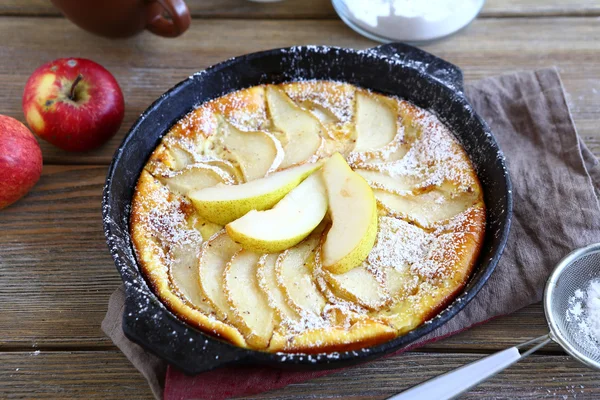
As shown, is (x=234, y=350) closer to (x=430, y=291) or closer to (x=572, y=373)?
(x=430, y=291)

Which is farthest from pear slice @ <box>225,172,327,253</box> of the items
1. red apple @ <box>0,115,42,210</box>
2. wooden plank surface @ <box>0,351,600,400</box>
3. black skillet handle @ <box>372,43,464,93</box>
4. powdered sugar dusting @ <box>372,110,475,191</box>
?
red apple @ <box>0,115,42,210</box>

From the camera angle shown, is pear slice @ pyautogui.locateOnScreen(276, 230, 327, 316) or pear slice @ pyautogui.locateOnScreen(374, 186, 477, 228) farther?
pear slice @ pyautogui.locateOnScreen(374, 186, 477, 228)

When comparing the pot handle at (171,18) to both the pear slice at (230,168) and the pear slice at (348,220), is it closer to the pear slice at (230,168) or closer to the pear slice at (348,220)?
the pear slice at (230,168)

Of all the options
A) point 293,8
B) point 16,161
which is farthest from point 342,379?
point 293,8

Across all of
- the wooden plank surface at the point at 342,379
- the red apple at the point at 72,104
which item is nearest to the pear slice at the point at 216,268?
the wooden plank surface at the point at 342,379

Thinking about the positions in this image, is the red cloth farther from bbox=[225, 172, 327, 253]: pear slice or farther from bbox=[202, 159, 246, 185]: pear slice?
bbox=[202, 159, 246, 185]: pear slice

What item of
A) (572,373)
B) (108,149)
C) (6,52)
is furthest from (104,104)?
(572,373)
